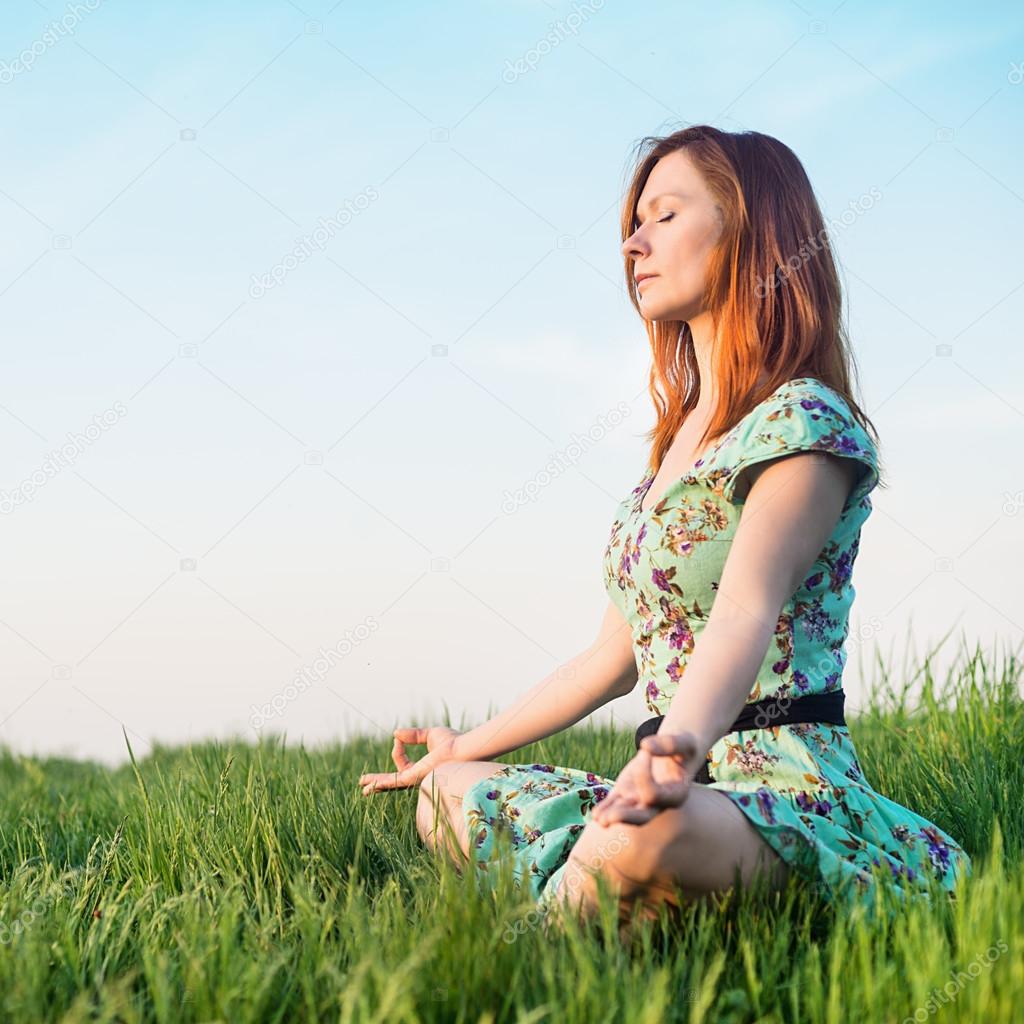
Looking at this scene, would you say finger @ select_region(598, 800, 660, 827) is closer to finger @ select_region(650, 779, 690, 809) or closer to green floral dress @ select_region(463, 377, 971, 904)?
finger @ select_region(650, 779, 690, 809)

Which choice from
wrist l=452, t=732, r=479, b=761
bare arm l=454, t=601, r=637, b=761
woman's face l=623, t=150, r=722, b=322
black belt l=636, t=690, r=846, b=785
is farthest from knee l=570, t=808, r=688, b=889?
woman's face l=623, t=150, r=722, b=322

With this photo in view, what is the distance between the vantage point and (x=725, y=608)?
2195mm

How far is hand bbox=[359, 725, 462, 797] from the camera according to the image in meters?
3.12

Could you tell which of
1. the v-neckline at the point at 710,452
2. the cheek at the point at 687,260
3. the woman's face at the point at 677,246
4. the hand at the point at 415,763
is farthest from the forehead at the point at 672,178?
the hand at the point at 415,763

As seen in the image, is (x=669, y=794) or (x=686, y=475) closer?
(x=669, y=794)

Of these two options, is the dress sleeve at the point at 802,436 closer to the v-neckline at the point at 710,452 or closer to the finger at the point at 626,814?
the v-neckline at the point at 710,452

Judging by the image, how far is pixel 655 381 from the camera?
10.1 feet

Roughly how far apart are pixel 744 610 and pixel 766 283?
2.75 feet

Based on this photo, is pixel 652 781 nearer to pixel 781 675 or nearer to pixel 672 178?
pixel 781 675

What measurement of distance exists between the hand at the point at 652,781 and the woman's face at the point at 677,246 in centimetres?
116

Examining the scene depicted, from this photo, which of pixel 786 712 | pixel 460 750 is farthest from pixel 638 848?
pixel 460 750

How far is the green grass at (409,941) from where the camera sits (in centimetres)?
170

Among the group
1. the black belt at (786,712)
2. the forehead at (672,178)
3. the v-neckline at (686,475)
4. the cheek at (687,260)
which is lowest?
the black belt at (786,712)

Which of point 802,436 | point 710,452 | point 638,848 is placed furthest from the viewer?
point 710,452
